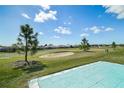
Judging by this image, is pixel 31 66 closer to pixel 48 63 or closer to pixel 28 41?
pixel 48 63

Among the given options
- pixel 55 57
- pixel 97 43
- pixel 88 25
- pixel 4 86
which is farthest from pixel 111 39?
pixel 4 86

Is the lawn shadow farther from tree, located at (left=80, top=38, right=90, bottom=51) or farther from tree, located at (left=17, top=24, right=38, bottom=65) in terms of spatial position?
tree, located at (left=80, top=38, right=90, bottom=51)

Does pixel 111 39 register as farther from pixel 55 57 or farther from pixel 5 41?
pixel 5 41

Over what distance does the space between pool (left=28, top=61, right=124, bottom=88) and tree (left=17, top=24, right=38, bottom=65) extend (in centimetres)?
152

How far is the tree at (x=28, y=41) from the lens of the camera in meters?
5.44

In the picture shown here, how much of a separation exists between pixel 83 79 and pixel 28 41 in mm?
2539

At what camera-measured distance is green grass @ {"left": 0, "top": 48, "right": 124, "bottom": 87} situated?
14.1ft

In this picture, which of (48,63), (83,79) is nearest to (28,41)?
(48,63)

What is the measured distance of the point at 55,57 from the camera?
21.5ft

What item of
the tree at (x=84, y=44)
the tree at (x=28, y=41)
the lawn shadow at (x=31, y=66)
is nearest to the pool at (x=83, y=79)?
the lawn shadow at (x=31, y=66)

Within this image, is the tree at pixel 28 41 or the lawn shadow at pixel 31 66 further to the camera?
the tree at pixel 28 41

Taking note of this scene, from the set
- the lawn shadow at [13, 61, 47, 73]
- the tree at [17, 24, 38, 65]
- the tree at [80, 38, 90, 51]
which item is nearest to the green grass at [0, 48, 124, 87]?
the lawn shadow at [13, 61, 47, 73]

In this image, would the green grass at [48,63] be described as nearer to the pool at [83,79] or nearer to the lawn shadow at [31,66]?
the lawn shadow at [31,66]

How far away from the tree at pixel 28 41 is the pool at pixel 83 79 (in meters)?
1.52
